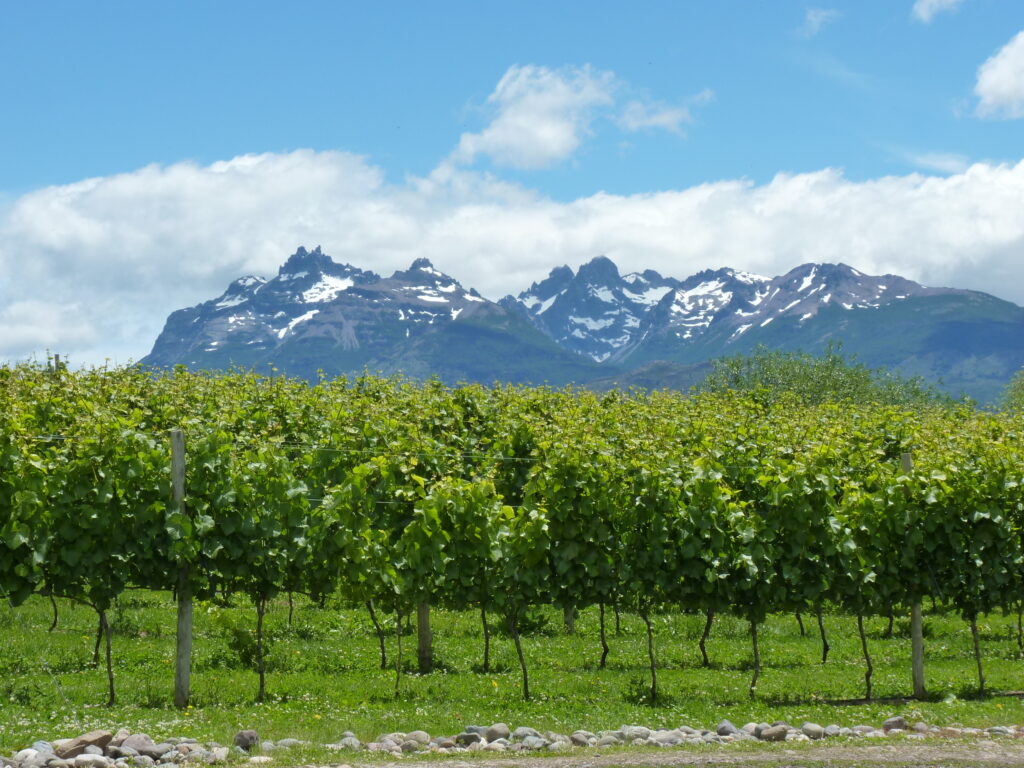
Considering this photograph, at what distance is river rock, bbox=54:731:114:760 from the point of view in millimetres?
12055

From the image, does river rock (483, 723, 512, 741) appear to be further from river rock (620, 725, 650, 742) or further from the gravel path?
river rock (620, 725, 650, 742)

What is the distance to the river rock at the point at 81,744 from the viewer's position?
1205 cm

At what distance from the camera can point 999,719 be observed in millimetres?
15445

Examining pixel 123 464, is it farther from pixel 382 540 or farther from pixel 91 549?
pixel 382 540

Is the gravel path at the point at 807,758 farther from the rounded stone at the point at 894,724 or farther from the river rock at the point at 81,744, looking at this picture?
the river rock at the point at 81,744

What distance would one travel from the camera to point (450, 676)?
1964cm

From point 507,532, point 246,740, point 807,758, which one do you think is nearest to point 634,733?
point 807,758

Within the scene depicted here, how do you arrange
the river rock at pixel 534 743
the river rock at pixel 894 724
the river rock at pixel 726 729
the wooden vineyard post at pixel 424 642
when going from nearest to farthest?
the river rock at pixel 534 743
the river rock at pixel 726 729
the river rock at pixel 894 724
the wooden vineyard post at pixel 424 642

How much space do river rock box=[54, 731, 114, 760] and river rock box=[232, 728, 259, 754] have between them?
154 centimetres

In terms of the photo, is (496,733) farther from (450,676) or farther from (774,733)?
(450,676)

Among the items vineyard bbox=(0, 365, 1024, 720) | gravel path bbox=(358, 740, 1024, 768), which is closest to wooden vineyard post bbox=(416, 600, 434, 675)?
vineyard bbox=(0, 365, 1024, 720)

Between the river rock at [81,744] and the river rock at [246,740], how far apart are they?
154cm

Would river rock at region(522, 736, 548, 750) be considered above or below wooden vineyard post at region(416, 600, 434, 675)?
below

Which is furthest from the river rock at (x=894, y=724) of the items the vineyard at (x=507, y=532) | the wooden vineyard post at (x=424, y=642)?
the wooden vineyard post at (x=424, y=642)
